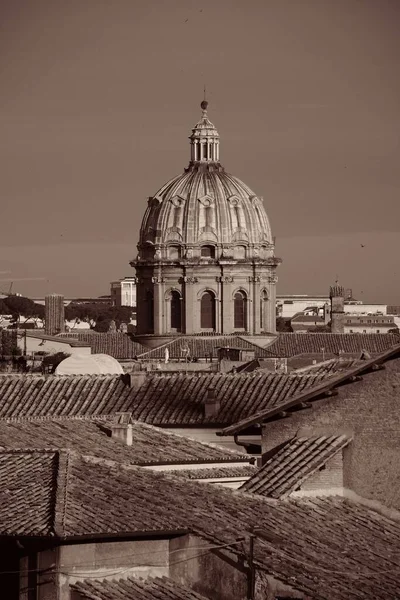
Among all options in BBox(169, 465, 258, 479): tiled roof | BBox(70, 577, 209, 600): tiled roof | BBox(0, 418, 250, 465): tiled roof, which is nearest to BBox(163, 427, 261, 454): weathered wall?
BBox(0, 418, 250, 465): tiled roof

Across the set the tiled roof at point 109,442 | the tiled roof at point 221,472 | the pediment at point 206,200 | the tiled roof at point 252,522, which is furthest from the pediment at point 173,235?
the tiled roof at point 252,522

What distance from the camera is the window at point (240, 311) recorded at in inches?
4806

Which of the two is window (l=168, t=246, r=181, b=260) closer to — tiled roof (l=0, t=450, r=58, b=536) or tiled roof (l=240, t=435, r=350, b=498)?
tiled roof (l=0, t=450, r=58, b=536)

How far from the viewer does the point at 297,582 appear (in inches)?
760

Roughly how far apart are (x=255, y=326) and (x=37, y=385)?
78931 mm

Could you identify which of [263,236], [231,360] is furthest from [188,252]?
[231,360]

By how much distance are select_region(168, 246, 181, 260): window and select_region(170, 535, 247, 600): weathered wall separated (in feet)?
339

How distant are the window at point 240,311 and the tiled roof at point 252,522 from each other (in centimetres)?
9825

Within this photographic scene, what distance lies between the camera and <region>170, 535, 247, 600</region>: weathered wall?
775 inches

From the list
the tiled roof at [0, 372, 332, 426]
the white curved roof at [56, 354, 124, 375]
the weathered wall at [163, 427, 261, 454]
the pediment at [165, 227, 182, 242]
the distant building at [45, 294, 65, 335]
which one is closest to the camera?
the weathered wall at [163, 427, 261, 454]

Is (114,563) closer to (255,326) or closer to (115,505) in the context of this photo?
(115,505)

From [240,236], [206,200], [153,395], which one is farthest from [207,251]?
[153,395]

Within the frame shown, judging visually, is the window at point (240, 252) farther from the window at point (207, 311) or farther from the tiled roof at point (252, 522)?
the tiled roof at point (252, 522)

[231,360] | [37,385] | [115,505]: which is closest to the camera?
[115,505]
